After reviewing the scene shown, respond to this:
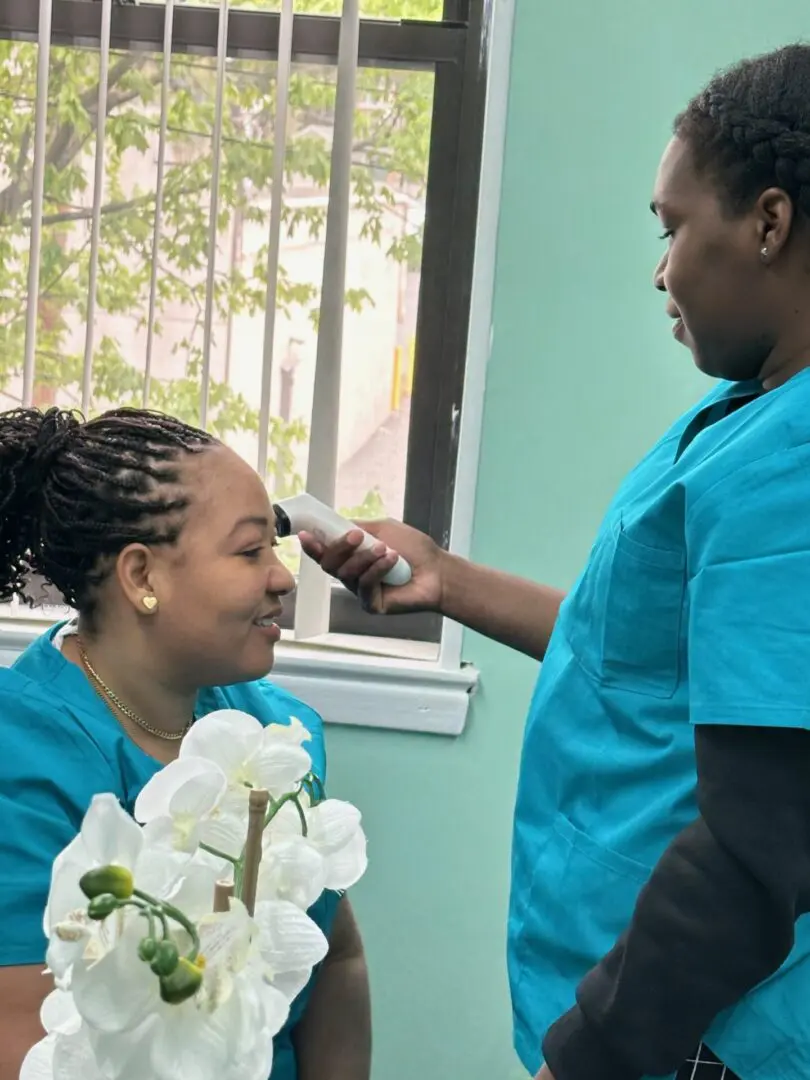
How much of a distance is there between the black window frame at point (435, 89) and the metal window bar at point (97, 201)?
0.06 m

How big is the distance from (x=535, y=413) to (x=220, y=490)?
562mm

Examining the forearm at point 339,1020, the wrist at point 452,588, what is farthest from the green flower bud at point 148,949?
the wrist at point 452,588

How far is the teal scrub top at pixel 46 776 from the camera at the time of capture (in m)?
0.88

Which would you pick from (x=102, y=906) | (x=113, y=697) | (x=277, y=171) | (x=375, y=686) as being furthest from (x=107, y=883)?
(x=277, y=171)

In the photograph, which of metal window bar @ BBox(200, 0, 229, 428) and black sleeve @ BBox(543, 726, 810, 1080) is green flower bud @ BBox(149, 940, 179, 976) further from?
metal window bar @ BBox(200, 0, 229, 428)

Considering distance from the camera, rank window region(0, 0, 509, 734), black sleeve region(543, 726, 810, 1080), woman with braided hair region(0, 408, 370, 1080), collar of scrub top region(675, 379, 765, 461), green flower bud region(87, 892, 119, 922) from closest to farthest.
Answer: green flower bud region(87, 892, 119, 922)
black sleeve region(543, 726, 810, 1080)
collar of scrub top region(675, 379, 765, 461)
woman with braided hair region(0, 408, 370, 1080)
window region(0, 0, 509, 734)

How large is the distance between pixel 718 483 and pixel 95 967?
48 centimetres

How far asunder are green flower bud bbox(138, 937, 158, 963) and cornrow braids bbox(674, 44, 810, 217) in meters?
0.59

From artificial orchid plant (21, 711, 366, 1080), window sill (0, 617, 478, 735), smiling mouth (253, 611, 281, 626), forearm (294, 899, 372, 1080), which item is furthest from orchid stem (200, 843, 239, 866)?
window sill (0, 617, 478, 735)

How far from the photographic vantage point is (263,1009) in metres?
0.45

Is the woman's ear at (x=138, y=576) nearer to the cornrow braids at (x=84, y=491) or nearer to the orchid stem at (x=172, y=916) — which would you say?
the cornrow braids at (x=84, y=491)

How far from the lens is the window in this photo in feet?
5.09

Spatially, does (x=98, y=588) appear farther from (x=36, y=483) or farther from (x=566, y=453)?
(x=566, y=453)

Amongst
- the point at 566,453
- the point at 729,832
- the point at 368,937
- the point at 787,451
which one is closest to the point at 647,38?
the point at 566,453
